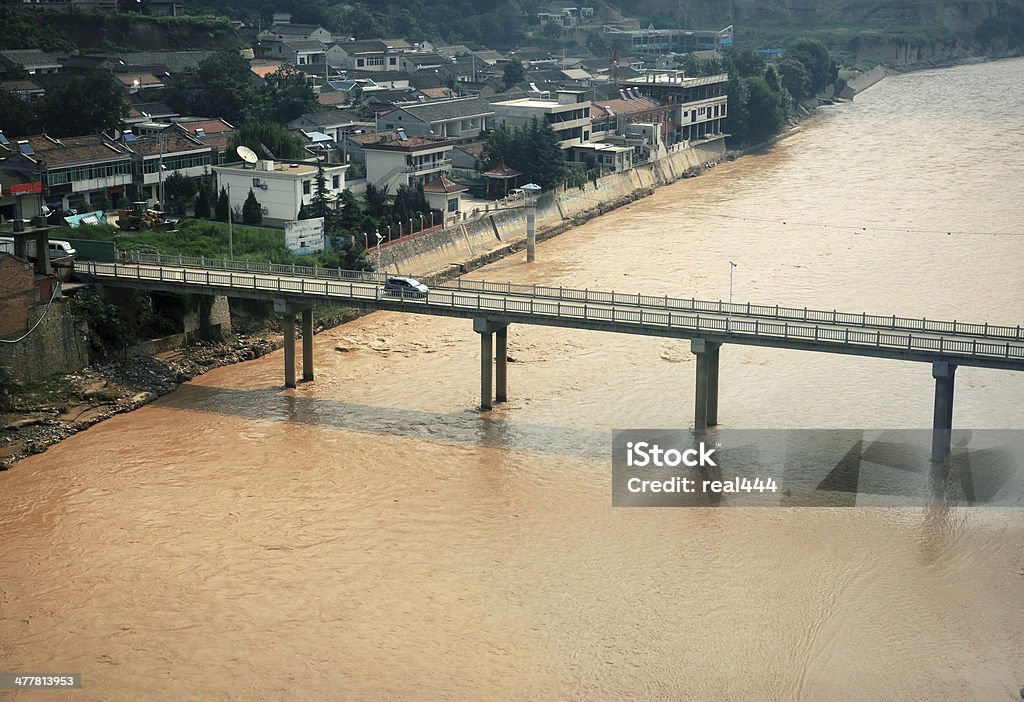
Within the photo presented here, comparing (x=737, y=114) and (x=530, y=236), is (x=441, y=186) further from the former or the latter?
(x=737, y=114)

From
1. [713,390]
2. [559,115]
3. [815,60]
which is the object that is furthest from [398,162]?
[815,60]

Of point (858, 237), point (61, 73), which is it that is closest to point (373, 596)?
point (858, 237)

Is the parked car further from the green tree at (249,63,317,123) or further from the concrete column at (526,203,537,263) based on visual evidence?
the green tree at (249,63,317,123)

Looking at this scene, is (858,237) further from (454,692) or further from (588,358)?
(454,692)

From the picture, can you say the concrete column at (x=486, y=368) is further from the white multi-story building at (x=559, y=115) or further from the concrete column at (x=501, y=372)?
the white multi-story building at (x=559, y=115)

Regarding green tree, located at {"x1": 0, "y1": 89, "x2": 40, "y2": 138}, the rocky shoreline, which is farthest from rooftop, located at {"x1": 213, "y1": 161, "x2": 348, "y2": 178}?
the rocky shoreline

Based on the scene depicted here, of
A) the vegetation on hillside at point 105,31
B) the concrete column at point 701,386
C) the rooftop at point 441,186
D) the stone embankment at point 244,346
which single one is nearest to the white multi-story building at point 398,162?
the rooftop at point 441,186
